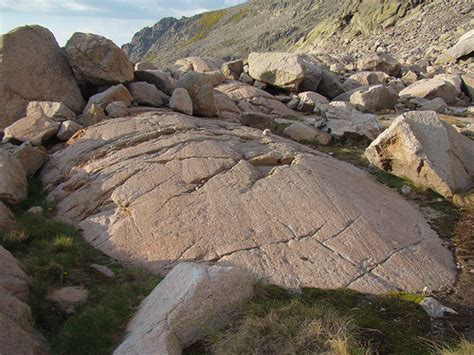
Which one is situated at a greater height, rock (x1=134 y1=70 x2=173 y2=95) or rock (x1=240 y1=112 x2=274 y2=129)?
rock (x1=134 y1=70 x2=173 y2=95)

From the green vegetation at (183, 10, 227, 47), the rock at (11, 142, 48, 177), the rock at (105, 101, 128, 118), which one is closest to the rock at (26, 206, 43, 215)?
the rock at (11, 142, 48, 177)

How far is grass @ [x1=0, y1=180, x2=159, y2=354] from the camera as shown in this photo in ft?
21.5

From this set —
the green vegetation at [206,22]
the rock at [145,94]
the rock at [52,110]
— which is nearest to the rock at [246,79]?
the rock at [145,94]

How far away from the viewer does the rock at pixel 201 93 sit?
1780cm

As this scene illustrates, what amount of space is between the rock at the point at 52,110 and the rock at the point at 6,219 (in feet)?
18.8

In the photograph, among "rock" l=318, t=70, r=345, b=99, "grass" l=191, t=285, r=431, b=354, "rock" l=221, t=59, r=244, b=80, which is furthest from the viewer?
"rock" l=318, t=70, r=345, b=99

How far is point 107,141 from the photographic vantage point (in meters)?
13.1

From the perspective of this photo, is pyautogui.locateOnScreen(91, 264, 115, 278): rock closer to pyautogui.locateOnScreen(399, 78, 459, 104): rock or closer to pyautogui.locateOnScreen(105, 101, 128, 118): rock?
pyautogui.locateOnScreen(105, 101, 128, 118): rock

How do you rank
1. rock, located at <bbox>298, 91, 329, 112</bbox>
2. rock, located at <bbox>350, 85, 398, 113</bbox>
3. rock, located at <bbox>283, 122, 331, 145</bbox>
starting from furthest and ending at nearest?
rock, located at <bbox>350, 85, 398, 113</bbox>, rock, located at <bbox>298, 91, 329, 112</bbox>, rock, located at <bbox>283, 122, 331, 145</bbox>

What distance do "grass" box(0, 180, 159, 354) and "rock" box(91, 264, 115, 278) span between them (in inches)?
3.0

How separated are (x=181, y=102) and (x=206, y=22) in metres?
146

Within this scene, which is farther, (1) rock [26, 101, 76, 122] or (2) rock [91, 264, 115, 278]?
(1) rock [26, 101, 76, 122]

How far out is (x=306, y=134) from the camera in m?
17.9

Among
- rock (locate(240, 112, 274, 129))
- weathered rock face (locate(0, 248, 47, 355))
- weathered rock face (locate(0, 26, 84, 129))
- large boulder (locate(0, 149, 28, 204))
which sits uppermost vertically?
weathered rock face (locate(0, 26, 84, 129))
